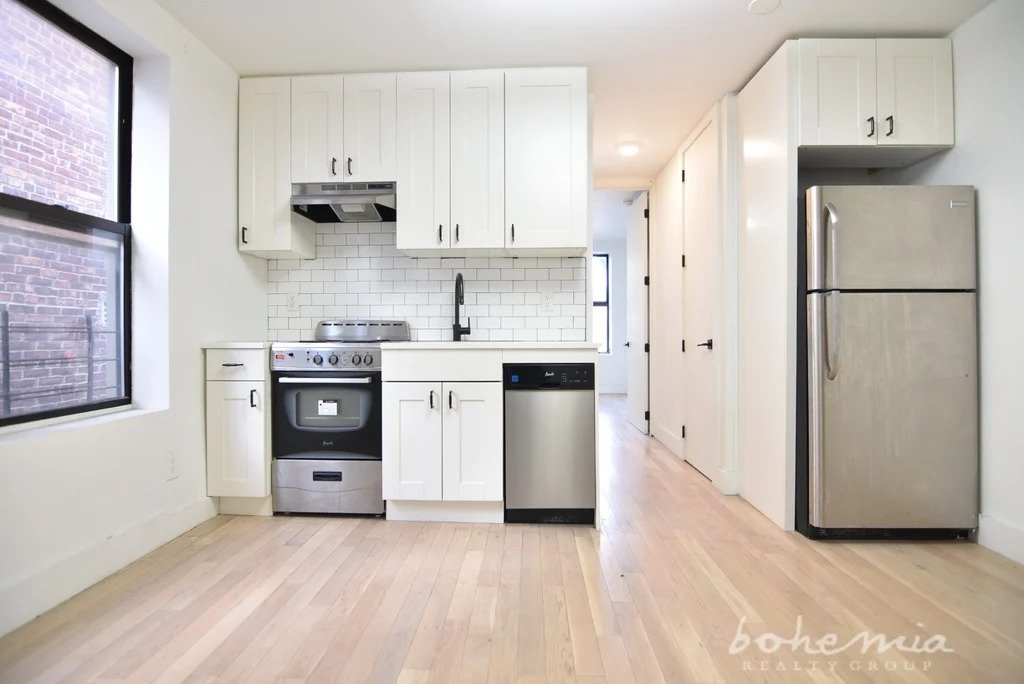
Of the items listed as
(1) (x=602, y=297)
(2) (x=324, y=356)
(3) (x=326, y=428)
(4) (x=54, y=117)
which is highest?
(4) (x=54, y=117)

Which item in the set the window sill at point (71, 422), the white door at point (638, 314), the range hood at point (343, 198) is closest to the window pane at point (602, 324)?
the white door at point (638, 314)

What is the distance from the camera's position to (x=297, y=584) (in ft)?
6.30

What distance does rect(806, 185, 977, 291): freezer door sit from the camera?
2.30 m

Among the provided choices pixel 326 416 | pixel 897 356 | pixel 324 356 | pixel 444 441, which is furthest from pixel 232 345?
pixel 897 356

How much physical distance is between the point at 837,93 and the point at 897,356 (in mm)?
1359

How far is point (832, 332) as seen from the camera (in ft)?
7.62

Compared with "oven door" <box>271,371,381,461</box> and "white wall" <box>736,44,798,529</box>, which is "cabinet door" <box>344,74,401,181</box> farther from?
"white wall" <box>736,44,798,529</box>

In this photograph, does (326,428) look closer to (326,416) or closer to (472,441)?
(326,416)

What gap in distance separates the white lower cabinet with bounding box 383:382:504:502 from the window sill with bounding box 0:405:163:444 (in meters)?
1.14

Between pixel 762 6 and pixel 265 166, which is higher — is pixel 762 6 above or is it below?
above

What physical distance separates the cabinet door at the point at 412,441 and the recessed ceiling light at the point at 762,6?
2383mm

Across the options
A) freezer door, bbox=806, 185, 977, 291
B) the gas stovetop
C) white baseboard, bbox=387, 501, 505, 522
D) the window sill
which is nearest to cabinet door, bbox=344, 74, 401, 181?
the gas stovetop

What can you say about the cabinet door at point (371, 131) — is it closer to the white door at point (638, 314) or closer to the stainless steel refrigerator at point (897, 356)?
the stainless steel refrigerator at point (897, 356)

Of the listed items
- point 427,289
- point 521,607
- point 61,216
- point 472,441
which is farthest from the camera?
point 427,289
